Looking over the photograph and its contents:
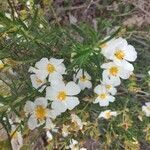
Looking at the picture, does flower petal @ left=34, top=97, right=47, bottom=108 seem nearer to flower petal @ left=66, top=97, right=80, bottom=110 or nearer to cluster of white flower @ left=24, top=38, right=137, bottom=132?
cluster of white flower @ left=24, top=38, right=137, bottom=132

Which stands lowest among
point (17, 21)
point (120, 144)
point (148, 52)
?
point (120, 144)

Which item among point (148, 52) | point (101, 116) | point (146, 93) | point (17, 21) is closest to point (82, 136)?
point (101, 116)

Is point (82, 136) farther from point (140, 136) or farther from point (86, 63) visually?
point (86, 63)

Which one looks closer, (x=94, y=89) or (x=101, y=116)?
(x=94, y=89)

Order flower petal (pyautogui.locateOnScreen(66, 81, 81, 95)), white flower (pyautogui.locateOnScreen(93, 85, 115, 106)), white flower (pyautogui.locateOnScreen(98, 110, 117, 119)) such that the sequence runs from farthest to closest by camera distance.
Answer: white flower (pyautogui.locateOnScreen(98, 110, 117, 119))
white flower (pyautogui.locateOnScreen(93, 85, 115, 106))
flower petal (pyautogui.locateOnScreen(66, 81, 81, 95))

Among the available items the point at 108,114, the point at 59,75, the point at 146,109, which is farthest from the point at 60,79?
the point at 146,109

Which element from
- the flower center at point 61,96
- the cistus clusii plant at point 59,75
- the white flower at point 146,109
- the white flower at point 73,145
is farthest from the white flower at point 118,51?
the white flower at point 73,145

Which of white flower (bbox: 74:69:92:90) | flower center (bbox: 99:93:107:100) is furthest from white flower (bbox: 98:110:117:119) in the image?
white flower (bbox: 74:69:92:90)

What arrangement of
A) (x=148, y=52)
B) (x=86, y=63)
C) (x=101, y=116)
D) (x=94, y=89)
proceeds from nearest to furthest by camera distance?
(x=86, y=63), (x=94, y=89), (x=101, y=116), (x=148, y=52)
